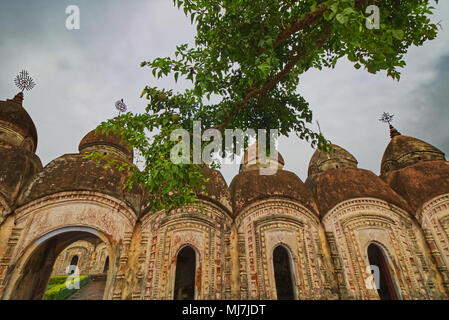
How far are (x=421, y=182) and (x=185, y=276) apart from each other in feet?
33.3

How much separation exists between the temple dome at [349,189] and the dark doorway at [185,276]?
5.80 m

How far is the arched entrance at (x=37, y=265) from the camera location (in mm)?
6679

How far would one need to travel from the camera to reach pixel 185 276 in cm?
1086

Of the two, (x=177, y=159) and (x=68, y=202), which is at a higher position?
(x=68, y=202)

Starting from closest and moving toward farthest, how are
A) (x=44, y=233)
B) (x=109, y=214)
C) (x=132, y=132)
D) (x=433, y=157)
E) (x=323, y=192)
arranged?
(x=132, y=132) < (x=44, y=233) < (x=109, y=214) < (x=323, y=192) < (x=433, y=157)

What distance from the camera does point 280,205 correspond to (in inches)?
347

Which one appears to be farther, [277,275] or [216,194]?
[277,275]

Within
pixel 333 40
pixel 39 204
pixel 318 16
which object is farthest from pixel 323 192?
pixel 39 204

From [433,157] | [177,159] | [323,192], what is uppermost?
[433,157]

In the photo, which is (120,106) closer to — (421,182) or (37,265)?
(37,265)

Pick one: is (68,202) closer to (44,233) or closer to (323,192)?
(44,233)

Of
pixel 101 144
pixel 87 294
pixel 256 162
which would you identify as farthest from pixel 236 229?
pixel 87 294

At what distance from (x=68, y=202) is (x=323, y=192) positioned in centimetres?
878

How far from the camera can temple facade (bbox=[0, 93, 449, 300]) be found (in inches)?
281
